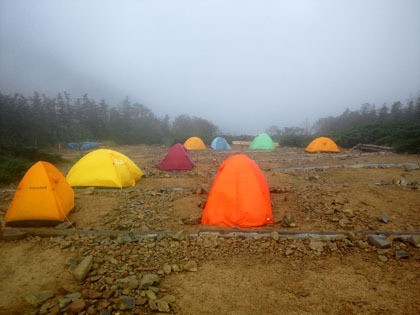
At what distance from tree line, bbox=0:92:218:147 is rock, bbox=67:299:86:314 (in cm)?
1842

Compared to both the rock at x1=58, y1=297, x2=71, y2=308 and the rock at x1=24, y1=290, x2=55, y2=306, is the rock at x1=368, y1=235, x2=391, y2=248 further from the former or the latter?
the rock at x1=24, y1=290, x2=55, y2=306

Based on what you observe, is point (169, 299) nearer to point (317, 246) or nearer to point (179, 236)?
point (179, 236)

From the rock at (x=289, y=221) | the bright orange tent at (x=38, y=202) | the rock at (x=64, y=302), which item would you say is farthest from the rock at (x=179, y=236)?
the bright orange tent at (x=38, y=202)

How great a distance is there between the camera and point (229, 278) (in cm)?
295

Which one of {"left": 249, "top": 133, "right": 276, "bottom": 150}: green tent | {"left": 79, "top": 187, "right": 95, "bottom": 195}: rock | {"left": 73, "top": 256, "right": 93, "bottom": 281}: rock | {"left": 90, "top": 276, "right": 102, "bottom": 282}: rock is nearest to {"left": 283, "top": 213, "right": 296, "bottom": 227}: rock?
{"left": 90, "top": 276, "right": 102, "bottom": 282}: rock

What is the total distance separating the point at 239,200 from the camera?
14.7ft

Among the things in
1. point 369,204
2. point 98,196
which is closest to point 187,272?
point 98,196

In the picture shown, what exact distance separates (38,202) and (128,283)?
3.11 metres

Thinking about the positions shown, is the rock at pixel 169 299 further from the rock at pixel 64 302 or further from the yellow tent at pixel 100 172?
the yellow tent at pixel 100 172

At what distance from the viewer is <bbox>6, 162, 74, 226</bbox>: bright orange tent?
432cm

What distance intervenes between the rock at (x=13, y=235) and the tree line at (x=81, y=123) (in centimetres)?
1587

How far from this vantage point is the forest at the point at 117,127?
13.4 metres

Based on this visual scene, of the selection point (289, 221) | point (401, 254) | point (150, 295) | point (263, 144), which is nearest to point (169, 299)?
point (150, 295)

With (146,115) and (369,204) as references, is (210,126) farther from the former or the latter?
(369,204)
